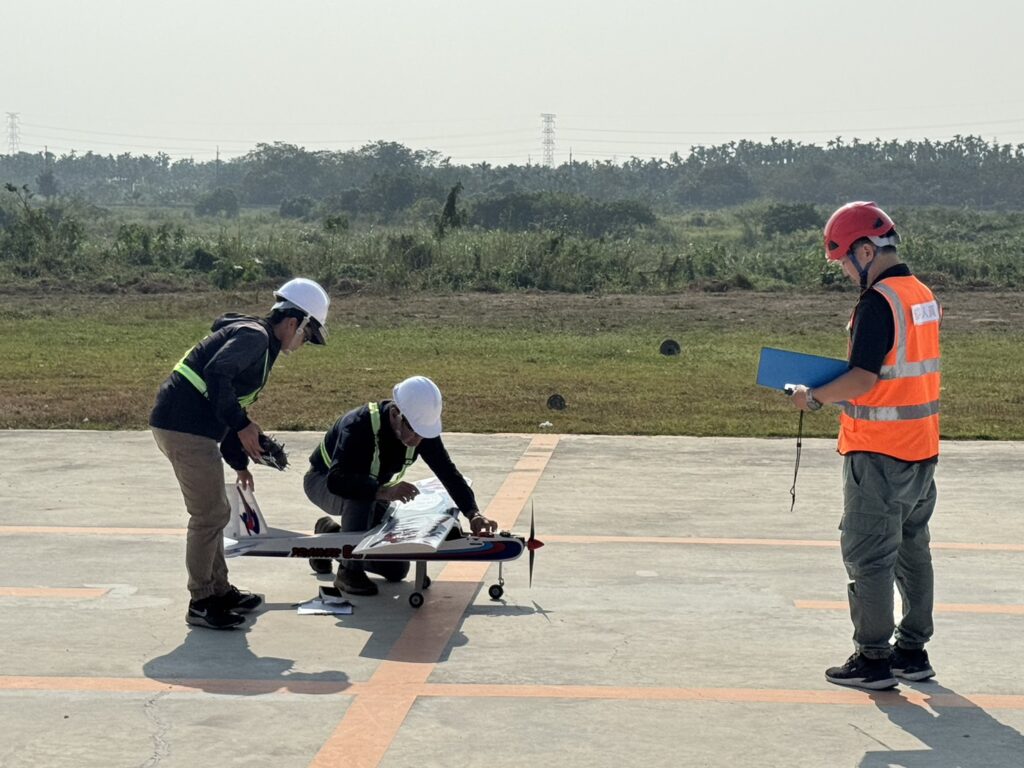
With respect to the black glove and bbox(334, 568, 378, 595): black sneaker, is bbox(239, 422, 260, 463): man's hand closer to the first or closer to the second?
the black glove

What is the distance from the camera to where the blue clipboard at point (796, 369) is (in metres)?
6.56

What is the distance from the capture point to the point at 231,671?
6.71 m

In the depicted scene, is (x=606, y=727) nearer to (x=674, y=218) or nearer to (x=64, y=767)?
(x=64, y=767)

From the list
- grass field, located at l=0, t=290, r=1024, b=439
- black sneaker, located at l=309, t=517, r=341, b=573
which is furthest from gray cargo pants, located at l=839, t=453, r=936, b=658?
grass field, located at l=0, t=290, r=1024, b=439

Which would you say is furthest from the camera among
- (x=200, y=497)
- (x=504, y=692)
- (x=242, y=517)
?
(x=242, y=517)

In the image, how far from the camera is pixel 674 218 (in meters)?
94.2

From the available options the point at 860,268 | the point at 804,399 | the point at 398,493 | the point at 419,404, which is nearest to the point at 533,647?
the point at 398,493

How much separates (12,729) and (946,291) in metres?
34.5

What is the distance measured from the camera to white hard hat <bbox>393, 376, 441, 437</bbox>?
7.97m

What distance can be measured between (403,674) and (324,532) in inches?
83.4

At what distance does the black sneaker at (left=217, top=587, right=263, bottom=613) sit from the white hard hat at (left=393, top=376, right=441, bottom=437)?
4.02 ft

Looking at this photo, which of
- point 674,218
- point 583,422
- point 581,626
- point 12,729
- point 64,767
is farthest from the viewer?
point 674,218

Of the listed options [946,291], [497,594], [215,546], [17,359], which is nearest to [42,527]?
Result: [215,546]

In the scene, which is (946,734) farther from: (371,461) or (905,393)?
(371,461)
